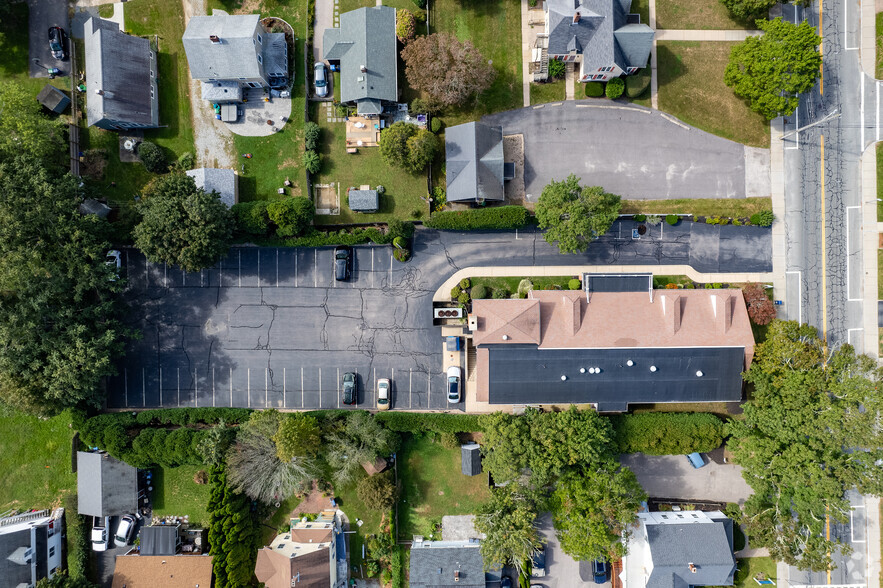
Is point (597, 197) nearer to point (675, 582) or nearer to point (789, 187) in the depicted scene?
point (789, 187)

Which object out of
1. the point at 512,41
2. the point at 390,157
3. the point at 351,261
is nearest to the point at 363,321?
the point at 351,261

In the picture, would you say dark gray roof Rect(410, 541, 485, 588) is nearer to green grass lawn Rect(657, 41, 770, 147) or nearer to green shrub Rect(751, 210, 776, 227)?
green shrub Rect(751, 210, 776, 227)

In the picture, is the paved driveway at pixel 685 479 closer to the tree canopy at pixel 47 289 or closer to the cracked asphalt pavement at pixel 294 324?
the cracked asphalt pavement at pixel 294 324

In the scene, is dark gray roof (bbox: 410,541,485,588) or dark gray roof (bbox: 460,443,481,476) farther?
dark gray roof (bbox: 460,443,481,476)

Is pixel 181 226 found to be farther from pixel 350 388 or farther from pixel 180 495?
pixel 180 495

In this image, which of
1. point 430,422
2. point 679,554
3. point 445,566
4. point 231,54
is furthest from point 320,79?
point 679,554

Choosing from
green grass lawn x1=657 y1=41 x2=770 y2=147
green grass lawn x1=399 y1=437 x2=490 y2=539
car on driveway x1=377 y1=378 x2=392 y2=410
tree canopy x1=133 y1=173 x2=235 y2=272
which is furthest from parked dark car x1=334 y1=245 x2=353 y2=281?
green grass lawn x1=657 y1=41 x2=770 y2=147
